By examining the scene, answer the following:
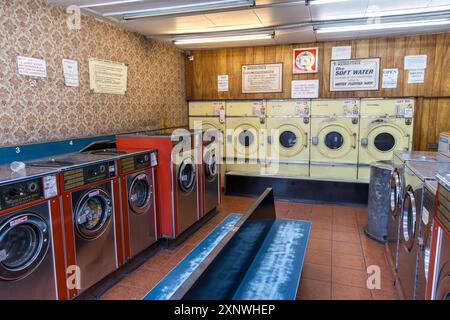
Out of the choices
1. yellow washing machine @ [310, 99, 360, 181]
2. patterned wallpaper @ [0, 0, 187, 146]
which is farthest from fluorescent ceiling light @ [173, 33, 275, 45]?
yellow washing machine @ [310, 99, 360, 181]

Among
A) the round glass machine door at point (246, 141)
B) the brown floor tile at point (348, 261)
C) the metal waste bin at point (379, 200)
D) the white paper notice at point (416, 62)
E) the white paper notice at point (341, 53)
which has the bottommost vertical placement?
the brown floor tile at point (348, 261)

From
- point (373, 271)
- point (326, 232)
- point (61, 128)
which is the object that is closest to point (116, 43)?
point (61, 128)

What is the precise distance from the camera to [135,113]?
4715 mm

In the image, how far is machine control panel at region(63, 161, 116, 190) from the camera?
2.46 m

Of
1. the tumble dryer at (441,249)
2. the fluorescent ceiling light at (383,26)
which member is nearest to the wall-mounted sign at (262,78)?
the fluorescent ceiling light at (383,26)

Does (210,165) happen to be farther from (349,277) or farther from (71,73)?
(349,277)

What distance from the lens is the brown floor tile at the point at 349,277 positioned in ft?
9.84

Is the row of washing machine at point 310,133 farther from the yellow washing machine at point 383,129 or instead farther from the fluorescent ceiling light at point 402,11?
the fluorescent ceiling light at point 402,11

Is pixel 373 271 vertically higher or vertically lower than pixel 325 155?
lower

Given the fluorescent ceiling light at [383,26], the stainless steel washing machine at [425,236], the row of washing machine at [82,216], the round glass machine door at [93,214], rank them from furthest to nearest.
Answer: the fluorescent ceiling light at [383,26]
the round glass machine door at [93,214]
the row of washing machine at [82,216]
the stainless steel washing machine at [425,236]

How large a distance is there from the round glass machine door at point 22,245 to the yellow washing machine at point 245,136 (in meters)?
4.14

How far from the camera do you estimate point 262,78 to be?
5.85 m
